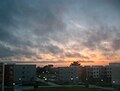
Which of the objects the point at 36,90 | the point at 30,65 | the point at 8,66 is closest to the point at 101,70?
the point at 30,65

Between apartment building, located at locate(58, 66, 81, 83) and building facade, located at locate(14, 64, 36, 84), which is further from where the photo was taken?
apartment building, located at locate(58, 66, 81, 83)

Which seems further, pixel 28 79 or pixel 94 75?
pixel 94 75

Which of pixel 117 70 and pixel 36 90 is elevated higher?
pixel 117 70

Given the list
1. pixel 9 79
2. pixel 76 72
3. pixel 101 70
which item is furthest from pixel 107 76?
pixel 9 79

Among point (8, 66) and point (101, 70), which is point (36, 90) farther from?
point (101, 70)

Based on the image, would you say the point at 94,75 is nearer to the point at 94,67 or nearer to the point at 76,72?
the point at 94,67

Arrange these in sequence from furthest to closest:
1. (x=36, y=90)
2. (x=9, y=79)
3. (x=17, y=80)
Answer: (x=17, y=80), (x=9, y=79), (x=36, y=90)

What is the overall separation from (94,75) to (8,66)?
135ft

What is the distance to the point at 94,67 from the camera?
317 ft

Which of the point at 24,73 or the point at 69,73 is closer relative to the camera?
the point at 24,73

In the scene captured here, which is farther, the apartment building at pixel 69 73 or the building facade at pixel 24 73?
the apartment building at pixel 69 73

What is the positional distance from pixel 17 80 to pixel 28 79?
10.4 feet

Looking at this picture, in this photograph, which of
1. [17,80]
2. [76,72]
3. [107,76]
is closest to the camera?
[17,80]

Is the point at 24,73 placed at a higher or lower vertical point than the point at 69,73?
higher
